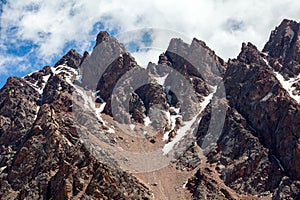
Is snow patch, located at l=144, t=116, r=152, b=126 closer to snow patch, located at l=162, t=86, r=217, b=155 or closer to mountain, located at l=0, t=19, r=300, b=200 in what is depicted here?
mountain, located at l=0, t=19, r=300, b=200

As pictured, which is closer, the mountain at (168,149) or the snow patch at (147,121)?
the mountain at (168,149)

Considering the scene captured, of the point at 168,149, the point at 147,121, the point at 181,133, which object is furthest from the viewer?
the point at 147,121

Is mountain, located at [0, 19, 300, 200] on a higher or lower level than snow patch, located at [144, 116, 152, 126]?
lower

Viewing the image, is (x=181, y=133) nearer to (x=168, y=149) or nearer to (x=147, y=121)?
(x=168, y=149)

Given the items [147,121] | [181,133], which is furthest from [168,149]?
[147,121]

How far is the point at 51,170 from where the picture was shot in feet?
398

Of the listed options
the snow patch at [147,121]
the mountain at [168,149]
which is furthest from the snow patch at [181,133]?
the snow patch at [147,121]

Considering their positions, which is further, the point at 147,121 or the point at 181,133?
the point at 147,121

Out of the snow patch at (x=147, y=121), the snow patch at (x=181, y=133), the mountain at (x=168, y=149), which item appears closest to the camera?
the mountain at (x=168, y=149)

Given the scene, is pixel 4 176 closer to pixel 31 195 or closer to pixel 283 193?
pixel 31 195

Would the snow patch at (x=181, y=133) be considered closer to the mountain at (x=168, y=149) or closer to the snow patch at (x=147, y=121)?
the mountain at (x=168, y=149)

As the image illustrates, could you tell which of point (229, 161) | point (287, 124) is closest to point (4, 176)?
point (229, 161)

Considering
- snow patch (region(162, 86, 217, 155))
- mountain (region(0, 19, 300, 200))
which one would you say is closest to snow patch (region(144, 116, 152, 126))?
mountain (region(0, 19, 300, 200))

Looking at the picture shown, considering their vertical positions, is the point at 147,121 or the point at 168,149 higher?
the point at 147,121
